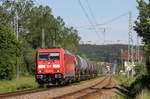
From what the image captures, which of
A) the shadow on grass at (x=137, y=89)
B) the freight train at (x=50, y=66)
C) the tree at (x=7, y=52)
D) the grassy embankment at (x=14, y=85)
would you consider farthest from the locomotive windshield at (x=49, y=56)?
the tree at (x=7, y=52)

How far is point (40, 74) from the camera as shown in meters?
35.3

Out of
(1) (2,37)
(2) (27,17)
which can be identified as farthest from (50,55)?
(2) (27,17)

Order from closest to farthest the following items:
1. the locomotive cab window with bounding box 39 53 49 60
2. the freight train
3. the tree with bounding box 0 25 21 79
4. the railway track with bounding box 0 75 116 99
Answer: the railway track with bounding box 0 75 116 99, the freight train, the locomotive cab window with bounding box 39 53 49 60, the tree with bounding box 0 25 21 79

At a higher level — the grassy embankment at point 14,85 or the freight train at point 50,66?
the freight train at point 50,66

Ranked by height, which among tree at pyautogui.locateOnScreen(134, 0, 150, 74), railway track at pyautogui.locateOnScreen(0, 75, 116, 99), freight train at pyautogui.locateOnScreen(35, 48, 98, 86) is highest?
tree at pyautogui.locateOnScreen(134, 0, 150, 74)

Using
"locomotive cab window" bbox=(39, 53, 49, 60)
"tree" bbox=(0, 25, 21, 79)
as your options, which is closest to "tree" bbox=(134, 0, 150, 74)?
"locomotive cab window" bbox=(39, 53, 49, 60)

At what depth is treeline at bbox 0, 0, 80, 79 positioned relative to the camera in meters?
48.9

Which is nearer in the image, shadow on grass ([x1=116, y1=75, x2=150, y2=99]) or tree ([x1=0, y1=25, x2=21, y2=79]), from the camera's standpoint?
shadow on grass ([x1=116, y1=75, x2=150, y2=99])

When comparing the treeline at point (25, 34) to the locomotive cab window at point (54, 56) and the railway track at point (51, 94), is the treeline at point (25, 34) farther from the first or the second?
the railway track at point (51, 94)

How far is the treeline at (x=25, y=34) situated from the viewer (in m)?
48.9

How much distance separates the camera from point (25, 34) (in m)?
97.8

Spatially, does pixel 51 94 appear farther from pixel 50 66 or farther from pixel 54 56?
pixel 54 56

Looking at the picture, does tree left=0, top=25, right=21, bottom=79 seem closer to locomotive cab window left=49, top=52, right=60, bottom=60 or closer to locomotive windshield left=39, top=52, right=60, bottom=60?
locomotive windshield left=39, top=52, right=60, bottom=60

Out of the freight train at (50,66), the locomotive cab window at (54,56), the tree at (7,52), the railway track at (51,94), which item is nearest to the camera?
the railway track at (51,94)
